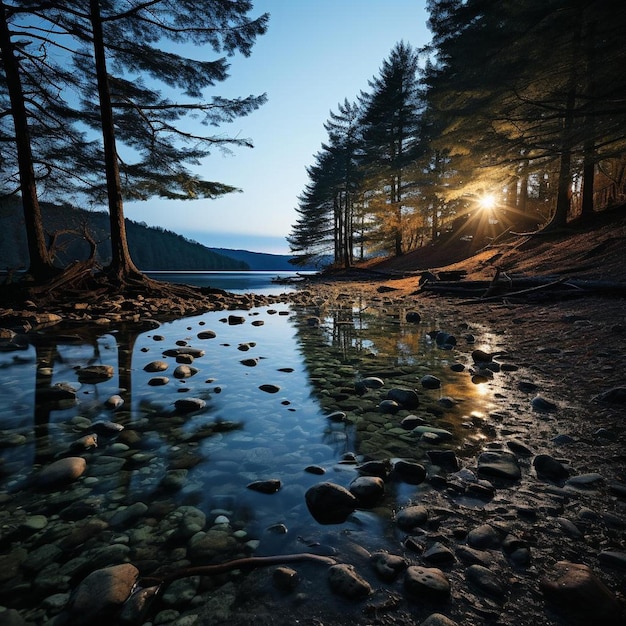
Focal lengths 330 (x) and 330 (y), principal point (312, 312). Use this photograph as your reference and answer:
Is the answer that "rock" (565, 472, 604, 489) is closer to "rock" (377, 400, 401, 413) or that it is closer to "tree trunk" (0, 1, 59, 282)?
"rock" (377, 400, 401, 413)

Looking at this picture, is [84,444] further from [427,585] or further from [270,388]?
[427,585]

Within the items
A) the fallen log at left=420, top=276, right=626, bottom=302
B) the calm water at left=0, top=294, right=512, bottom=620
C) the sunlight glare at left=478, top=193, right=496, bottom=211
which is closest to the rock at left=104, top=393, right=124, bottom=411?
the calm water at left=0, top=294, right=512, bottom=620

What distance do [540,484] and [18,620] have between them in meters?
2.23

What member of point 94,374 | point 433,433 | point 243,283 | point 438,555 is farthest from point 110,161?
point 243,283

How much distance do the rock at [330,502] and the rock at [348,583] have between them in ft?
1.12

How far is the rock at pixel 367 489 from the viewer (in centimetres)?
166

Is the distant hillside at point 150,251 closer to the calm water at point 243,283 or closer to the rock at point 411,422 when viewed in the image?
the calm water at point 243,283

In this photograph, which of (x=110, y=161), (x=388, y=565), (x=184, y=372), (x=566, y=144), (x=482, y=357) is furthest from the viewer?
(x=110, y=161)

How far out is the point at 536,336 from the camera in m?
4.94

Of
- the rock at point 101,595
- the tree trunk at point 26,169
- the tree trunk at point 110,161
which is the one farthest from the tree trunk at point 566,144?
Answer: the tree trunk at point 26,169

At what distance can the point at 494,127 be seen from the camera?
951 cm

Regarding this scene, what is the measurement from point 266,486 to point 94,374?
2844 mm

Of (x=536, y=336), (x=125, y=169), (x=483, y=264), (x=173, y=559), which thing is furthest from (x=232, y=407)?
(x=483, y=264)

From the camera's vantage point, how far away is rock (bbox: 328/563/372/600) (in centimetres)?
112
